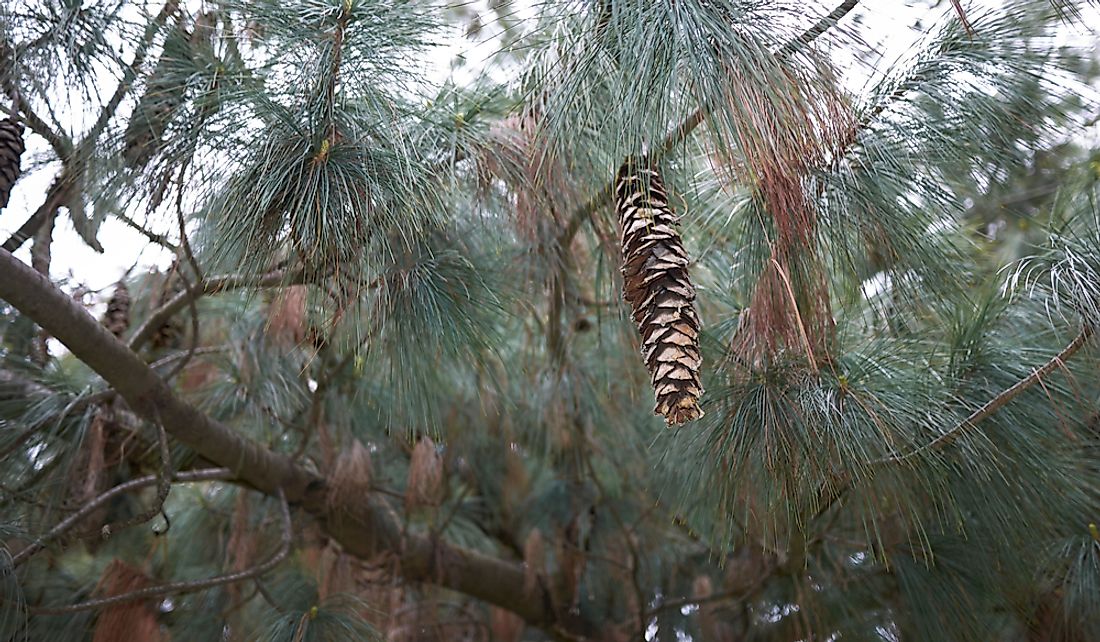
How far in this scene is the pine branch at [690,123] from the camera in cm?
82

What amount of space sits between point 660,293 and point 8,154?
2.50 feet

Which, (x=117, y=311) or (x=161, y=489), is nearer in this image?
(x=161, y=489)

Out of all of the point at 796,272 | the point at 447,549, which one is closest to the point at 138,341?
the point at 447,549

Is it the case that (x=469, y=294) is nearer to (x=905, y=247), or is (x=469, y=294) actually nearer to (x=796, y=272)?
(x=796, y=272)

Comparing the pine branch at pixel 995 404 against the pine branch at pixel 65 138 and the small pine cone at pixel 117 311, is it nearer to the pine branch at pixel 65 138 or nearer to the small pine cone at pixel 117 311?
the pine branch at pixel 65 138

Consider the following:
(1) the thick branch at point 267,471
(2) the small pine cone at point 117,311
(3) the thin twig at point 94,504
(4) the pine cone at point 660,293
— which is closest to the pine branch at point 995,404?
(4) the pine cone at point 660,293

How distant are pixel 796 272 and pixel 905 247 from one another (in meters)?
0.16

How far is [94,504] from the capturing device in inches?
49.7

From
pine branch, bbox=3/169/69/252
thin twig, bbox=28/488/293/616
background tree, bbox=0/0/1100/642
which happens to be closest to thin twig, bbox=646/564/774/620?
background tree, bbox=0/0/1100/642

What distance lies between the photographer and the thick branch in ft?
3.55

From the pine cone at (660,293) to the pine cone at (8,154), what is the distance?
0.69m

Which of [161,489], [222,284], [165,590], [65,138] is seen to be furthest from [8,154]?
[165,590]

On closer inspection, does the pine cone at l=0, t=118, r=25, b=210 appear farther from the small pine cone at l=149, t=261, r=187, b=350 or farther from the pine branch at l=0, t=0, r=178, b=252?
the small pine cone at l=149, t=261, r=187, b=350

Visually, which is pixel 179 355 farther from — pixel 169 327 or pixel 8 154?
pixel 8 154
